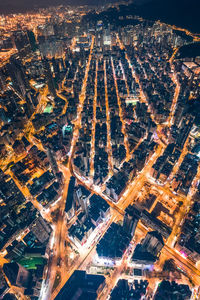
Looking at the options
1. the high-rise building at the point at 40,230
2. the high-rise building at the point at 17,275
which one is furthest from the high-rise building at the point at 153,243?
the high-rise building at the point at 17,275

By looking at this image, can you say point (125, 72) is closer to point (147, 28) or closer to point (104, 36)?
point (104, 36)

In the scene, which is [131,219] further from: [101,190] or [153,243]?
[101,190]

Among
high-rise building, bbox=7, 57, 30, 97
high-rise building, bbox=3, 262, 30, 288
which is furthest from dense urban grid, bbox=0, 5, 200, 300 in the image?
high-rise building, bbox=7, 57, 30, 97

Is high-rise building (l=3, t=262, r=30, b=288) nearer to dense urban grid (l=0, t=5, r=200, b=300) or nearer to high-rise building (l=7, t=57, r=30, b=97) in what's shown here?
dense urban grid (l=0, t=5, r=200, b=300)

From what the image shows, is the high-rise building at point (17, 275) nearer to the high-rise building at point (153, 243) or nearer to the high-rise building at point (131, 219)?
the high-rise building at point (131, 219)

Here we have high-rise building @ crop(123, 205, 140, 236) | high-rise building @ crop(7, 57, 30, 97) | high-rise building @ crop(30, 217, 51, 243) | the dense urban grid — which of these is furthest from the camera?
high-rise building @ crop(7, 57, 30, 97)

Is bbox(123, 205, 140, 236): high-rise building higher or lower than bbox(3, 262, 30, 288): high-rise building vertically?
higher

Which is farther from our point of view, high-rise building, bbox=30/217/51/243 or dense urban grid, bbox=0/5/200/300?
high-rise building, bbox=30/217/51/243

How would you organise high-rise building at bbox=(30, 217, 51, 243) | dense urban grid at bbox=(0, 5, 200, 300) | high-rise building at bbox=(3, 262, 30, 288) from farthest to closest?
1. high-rise building at bbox=(30, 217, 51, 243)
2. dense urban grid at bbox=(0, 5, 200, 300)
3. high-rise building at bbox=(3, 262, 30, 288)
